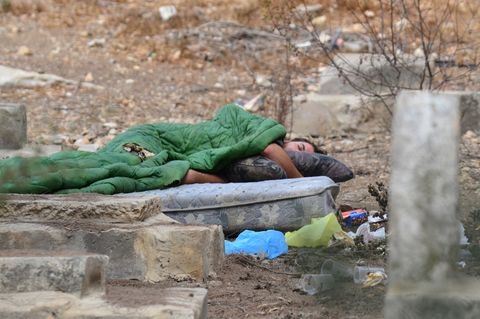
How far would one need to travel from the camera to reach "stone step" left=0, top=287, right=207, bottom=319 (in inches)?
118

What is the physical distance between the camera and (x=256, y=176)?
18.2ft

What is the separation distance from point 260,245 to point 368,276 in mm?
1032

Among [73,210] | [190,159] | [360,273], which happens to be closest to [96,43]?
[190,159]

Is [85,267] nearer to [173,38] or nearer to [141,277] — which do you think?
[141,277]

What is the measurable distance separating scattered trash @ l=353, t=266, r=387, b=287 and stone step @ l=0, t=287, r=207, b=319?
0.80 m

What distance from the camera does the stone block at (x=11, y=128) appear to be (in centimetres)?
609

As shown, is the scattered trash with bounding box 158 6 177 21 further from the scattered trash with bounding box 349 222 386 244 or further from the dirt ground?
the scattered trash with bounding box 349 222 386 244

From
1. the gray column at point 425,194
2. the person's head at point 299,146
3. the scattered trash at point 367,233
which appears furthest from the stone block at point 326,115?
the gray column at point 425,194

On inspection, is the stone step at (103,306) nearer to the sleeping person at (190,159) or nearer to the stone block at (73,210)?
the stone block at (73,210)

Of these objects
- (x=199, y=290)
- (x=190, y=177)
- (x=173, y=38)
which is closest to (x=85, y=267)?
(x=199, y=290)

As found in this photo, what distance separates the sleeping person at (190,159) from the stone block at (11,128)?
0.69 m

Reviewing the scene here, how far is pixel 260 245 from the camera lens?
476 cm

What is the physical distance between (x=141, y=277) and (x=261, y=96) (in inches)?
211

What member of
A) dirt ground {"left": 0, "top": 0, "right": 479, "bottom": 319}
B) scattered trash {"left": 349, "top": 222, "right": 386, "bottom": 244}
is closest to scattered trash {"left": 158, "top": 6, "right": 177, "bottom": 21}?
dirt ground {"left": 0, "top": 0, "right": 479, "bottom": 319}
